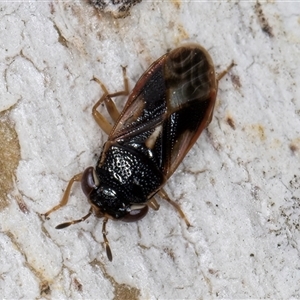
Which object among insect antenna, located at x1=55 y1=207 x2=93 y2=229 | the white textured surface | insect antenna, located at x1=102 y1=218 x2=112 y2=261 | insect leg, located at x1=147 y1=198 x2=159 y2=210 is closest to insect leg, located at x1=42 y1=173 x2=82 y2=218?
the white textured surface

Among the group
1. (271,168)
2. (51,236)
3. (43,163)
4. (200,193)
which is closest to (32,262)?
(51,236)

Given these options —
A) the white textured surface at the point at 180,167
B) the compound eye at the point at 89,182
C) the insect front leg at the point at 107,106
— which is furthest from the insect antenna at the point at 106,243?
the insect front leg at the point at 107,106

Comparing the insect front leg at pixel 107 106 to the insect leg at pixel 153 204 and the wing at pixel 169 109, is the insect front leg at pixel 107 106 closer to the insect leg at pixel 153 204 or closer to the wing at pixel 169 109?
the wing at pixel 169 109

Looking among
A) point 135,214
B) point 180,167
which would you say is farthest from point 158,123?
point 135,214

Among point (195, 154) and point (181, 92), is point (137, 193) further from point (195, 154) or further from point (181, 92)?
point (181, 92)

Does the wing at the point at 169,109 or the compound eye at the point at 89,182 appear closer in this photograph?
the compound eye at the point at 89,182

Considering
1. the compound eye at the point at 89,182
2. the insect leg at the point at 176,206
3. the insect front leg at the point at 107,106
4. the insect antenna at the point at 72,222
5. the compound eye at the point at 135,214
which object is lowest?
the insect leg at the point at 176,206

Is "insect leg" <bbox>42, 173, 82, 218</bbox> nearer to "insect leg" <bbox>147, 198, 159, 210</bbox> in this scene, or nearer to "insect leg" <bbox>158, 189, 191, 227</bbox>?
"insect leg" <bbox>147, 198, 159, 210</bbox>
